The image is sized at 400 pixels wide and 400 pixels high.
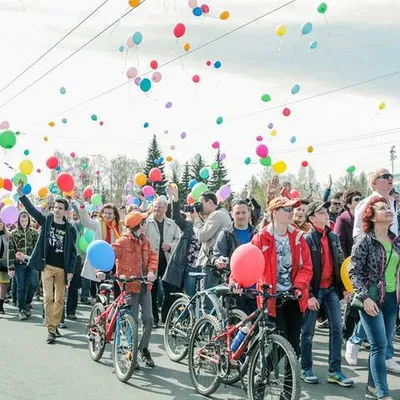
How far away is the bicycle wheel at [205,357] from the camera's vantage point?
229 inches

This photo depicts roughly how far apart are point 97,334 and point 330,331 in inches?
113

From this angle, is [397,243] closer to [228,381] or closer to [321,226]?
[321,226]

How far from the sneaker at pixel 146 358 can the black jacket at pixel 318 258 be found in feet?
7.13

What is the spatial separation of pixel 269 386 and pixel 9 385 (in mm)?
2817

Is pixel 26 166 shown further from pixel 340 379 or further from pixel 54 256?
pixel 340 379

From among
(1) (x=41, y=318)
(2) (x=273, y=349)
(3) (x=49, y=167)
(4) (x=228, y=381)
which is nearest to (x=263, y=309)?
(2) (x=273, y=349)

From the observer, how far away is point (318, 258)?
21.0 ft

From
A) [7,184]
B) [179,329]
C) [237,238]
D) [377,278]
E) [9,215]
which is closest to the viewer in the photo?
[377,278]

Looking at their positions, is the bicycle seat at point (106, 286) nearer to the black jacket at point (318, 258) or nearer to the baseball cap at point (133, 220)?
the baseball cap at point (133, 220)

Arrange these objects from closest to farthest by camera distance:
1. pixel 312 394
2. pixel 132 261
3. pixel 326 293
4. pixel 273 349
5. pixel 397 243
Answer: pixel 273 349 < pixel 397 243 < pixel 312 394 < pixel 326 293 < pixel 132 261

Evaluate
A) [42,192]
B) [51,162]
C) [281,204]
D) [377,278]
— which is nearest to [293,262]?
[281,204]

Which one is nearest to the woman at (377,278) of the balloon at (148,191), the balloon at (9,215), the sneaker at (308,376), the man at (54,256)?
the sneaker at (308,376)

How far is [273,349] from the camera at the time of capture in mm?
5023

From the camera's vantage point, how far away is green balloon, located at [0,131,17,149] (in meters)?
11.1
